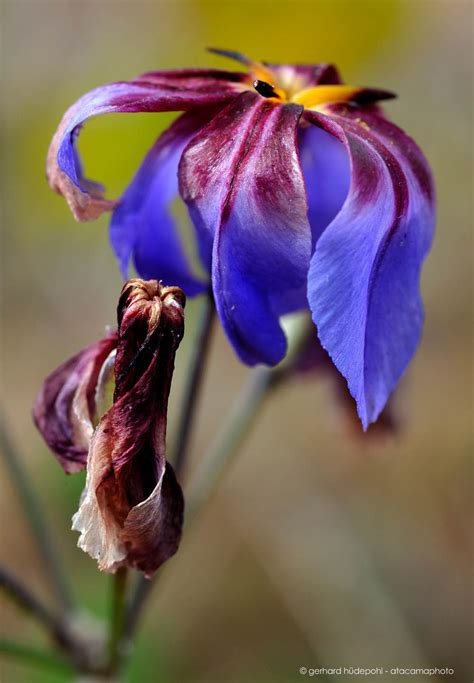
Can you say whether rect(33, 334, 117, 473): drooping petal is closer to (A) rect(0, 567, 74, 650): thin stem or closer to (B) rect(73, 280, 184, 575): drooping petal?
(B) rect(73, 280, 184, 575): drooping petal

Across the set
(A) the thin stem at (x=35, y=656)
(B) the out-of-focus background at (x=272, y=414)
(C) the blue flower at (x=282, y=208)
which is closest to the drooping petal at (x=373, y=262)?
(C) the blue flower at (x=282, y=208)

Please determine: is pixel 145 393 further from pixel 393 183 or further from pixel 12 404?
pixel 12 404

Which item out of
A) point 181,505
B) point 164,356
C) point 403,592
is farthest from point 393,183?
point 403,592

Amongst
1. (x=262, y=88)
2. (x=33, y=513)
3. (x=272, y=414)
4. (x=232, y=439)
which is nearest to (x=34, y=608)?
(x=33, y=513)

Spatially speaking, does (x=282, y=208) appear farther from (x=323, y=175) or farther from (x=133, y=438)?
(x=323, y=175)

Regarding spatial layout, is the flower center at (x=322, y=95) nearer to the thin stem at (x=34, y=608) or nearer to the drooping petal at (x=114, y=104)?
the drooping petal at (x=114, y=104)

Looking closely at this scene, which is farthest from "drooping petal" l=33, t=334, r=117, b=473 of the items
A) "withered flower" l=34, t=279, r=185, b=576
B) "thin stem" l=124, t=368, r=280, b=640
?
"thin stem" l=124, t=368, r=280, b=640
